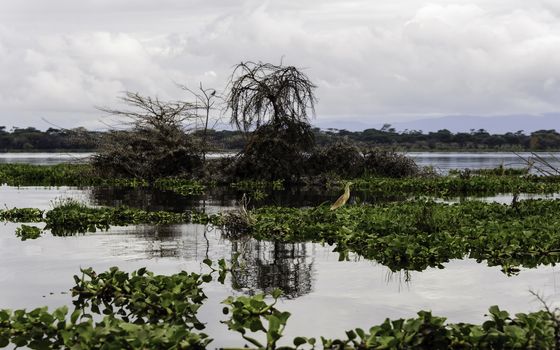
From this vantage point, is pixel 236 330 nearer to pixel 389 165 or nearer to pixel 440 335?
pixel 440 335

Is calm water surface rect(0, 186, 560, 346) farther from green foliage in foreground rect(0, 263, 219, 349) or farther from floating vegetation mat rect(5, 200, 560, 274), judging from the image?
floating vegetation mat rect(5, 200, 560, 274)

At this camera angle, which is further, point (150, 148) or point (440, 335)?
point (150, 148)

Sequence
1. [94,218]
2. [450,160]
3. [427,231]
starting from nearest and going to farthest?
[427,231] < [94,218] < [450,160]

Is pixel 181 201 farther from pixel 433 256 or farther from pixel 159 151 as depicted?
pixel 433 256

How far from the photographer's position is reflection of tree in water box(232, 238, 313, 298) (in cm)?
1200

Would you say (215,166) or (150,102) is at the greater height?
(150,102)

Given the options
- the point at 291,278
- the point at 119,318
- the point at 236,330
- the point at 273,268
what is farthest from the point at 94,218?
the point at 236,330

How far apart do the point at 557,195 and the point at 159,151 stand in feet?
60.7

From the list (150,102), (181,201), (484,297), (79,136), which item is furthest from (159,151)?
(484,297)

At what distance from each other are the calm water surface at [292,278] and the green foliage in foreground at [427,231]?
1.82 ft

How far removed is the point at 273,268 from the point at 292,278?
3.09ft

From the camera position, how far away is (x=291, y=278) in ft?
41.5

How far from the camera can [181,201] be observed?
27.0m

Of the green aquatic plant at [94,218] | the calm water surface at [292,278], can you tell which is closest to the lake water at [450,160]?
the green aquatic plant at [94,218]
